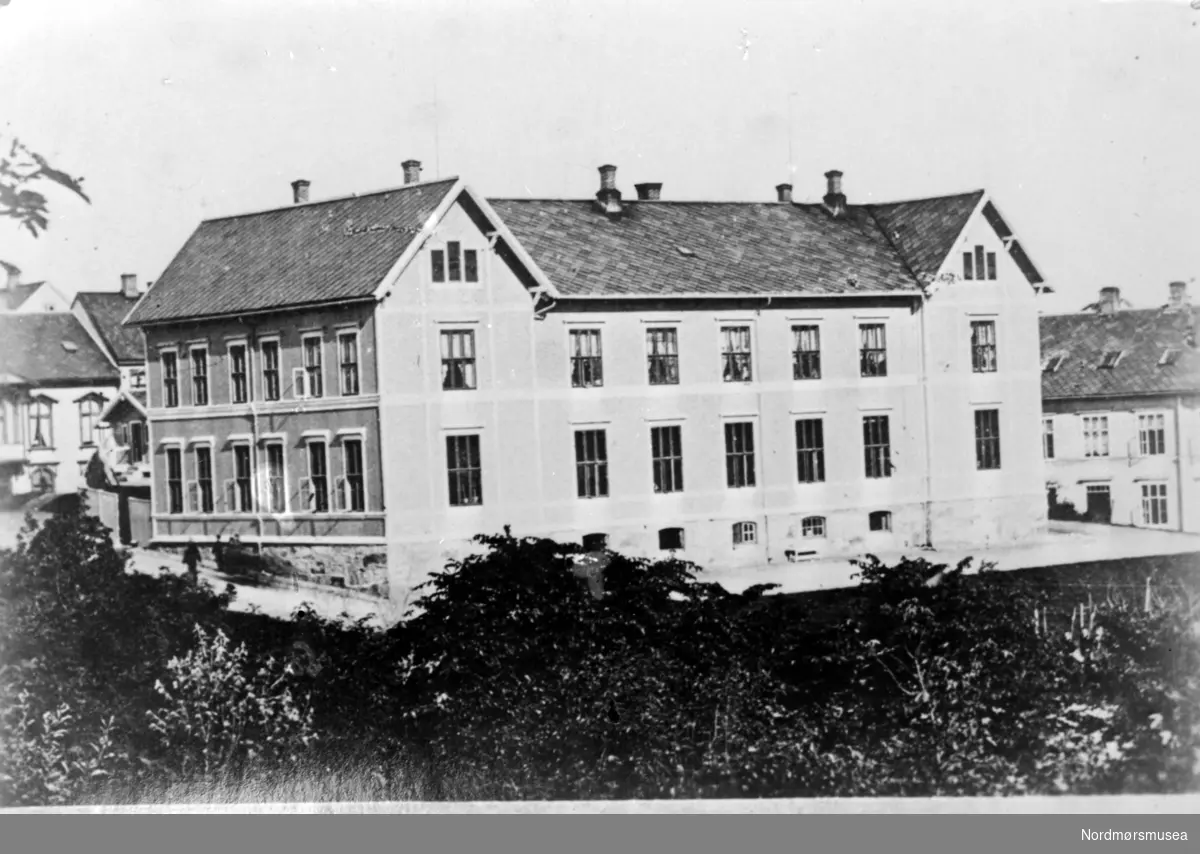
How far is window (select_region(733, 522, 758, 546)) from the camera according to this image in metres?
10.9

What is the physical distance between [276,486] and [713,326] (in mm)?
3133

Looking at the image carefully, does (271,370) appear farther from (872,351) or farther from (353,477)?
(872,351)

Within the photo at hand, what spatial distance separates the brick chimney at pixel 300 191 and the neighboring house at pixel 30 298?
173 cm

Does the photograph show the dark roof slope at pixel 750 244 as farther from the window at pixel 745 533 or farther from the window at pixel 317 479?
the window at pixel 317 479

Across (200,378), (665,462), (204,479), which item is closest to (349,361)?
(200,378)

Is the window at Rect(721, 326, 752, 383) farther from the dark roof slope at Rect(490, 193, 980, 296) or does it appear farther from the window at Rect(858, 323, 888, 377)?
the window at Rect(858, 323, 888, 377)

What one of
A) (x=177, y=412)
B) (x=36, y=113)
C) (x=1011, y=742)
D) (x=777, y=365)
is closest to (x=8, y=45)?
(x=36, y=113)

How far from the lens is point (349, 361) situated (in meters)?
10.5

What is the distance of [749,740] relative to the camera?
34.4ft

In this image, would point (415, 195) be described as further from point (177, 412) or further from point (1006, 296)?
point (1006, 296)

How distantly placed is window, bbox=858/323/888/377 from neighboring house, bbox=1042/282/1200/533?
111 cm

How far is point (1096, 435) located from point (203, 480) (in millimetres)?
6134

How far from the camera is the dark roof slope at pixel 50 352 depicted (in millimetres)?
11031

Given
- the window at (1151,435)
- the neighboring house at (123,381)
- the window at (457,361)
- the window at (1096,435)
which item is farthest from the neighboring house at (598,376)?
the window at (1151,435)
